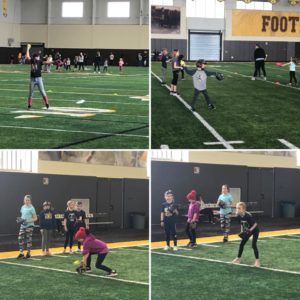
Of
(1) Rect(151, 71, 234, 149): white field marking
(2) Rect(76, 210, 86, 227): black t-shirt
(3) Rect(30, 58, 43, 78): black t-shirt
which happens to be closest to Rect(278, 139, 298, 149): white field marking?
(1) Rect(151, 71, 234, 149): white field marking

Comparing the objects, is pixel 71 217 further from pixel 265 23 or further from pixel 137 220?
pixel 265 23

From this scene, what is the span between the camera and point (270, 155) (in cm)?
1291

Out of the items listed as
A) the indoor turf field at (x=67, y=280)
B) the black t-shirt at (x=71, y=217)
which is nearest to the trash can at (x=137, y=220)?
the black t-shirt at (x=71, y=217)

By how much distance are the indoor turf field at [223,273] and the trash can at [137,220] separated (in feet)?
10.2

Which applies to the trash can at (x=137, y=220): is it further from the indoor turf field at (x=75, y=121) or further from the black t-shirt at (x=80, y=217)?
the black t-shirt at (x=80, y=217)

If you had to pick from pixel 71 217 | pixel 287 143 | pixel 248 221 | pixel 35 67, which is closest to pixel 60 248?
pixel 71 217

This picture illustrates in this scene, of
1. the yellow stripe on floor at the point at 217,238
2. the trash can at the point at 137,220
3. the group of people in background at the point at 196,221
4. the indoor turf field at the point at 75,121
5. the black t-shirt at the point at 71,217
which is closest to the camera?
the group of people in background at the point at 196,221

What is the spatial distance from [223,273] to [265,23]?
2.71m

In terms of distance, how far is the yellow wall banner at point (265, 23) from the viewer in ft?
24.3

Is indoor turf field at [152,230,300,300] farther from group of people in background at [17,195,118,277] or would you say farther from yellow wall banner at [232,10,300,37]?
yellow wall banner at [232,10,300,37]

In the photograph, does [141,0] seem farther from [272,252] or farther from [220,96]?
[272,252]

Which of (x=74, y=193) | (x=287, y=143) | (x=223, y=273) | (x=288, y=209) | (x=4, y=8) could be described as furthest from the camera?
(x=4, y=8)

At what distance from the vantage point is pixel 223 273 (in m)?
7.22

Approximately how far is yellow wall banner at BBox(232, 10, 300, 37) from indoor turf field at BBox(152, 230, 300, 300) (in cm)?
251
